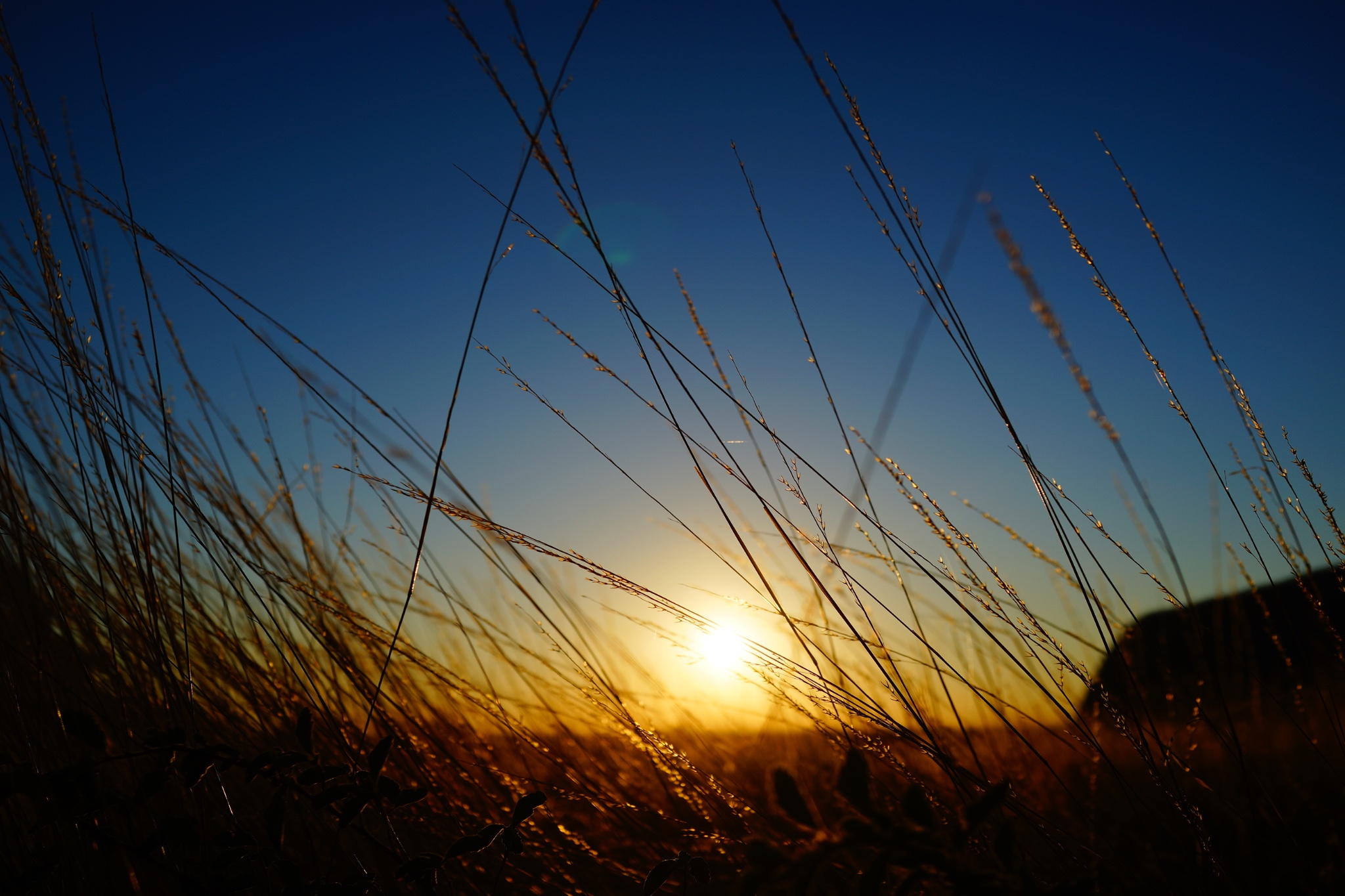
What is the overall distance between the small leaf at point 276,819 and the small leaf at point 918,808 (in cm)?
53

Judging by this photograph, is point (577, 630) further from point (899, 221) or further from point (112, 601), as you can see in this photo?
point (899, 221)

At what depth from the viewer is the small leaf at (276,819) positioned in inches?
23.3

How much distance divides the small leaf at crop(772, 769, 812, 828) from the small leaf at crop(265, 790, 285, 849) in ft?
1.44

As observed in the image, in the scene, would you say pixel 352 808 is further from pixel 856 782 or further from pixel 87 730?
pixel 856 782

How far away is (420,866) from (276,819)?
137mm

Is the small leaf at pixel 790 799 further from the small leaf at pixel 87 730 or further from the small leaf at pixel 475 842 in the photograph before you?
the small leaf at pixel 87 730

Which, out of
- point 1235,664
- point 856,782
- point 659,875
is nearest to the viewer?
point 856,782

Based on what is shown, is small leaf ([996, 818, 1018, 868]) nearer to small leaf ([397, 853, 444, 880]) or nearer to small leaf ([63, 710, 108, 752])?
small leaf ([397, 853, 444, 880])

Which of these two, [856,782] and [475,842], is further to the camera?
[475,842]

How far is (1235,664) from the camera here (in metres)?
1.31

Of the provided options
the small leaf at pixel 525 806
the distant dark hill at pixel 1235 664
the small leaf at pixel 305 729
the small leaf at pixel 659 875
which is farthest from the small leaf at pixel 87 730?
the distant dark hill at pixel 1235 664

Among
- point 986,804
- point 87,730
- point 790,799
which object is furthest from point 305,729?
point 986,804

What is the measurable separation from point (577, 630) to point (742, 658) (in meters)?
0.58

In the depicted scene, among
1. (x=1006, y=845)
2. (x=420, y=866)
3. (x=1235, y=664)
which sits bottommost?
(x=420, y=866)
